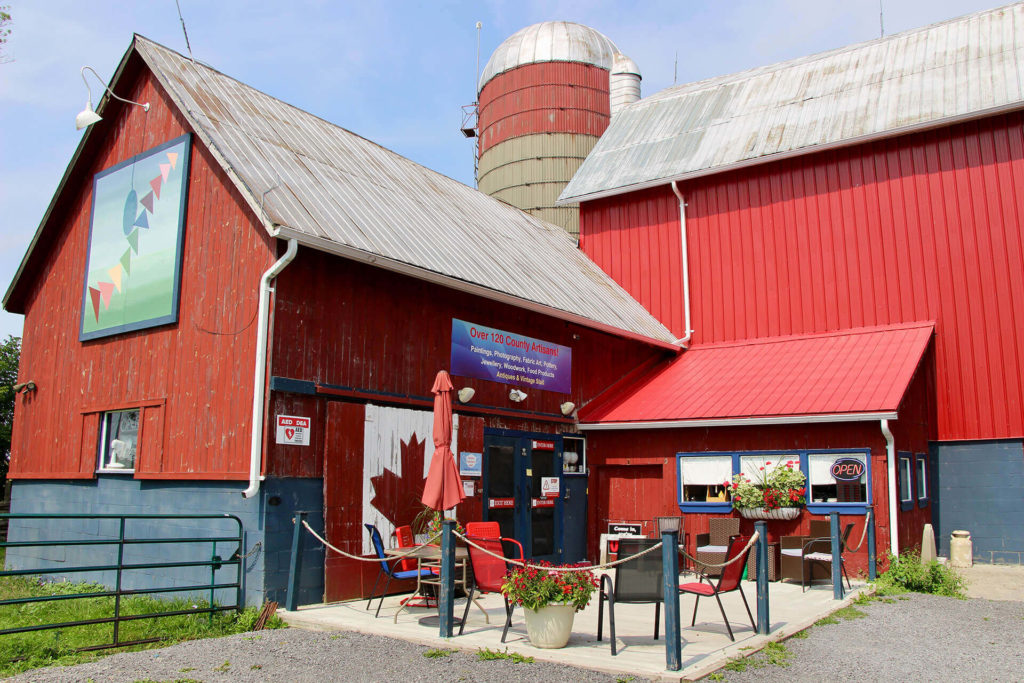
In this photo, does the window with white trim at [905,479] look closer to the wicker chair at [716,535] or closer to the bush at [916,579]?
the bush at [916,579]

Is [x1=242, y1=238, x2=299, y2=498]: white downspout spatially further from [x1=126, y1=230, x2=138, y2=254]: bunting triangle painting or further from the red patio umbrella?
[x1=126, y1=230, x2=138, y2=254]: bunting triangle painting

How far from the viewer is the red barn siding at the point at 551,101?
25672 millimetres

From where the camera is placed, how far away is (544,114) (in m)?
25.7

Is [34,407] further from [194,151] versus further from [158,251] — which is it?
[194,151]

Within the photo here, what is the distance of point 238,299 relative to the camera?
10172 mm

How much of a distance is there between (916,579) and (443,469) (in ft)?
22.6

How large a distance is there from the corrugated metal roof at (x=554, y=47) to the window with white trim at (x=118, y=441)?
61.3 feet

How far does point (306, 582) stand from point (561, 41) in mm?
21335

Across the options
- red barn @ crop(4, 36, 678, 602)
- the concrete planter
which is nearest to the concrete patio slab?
the concrete planter

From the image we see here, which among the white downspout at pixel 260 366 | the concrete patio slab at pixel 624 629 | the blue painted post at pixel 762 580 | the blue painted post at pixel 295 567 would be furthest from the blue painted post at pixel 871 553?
the white downspout at pixel 260 366

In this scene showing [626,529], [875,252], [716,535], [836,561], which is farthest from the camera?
[875,252]

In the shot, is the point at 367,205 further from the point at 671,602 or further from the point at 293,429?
the point at 671,602

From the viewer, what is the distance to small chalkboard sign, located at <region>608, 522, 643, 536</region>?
46.3 feet

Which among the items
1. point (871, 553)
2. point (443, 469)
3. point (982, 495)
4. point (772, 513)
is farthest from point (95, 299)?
point (982, 495)
